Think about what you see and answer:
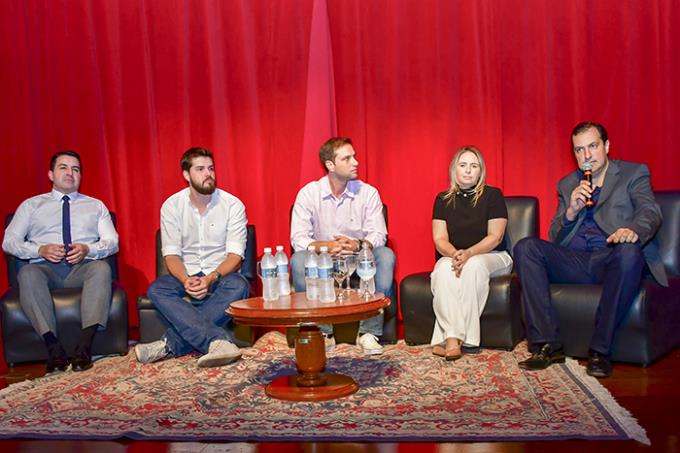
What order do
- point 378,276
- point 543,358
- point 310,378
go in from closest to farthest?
point 310,378, point 543,358, point 378,276

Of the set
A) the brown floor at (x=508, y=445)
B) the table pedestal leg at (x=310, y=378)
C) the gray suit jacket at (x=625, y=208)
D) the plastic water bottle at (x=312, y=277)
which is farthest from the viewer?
the gray suit jacket at (x=625, y=208)

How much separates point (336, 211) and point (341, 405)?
180 cm

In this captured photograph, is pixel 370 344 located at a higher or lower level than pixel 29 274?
lower

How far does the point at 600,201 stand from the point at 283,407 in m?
2.03

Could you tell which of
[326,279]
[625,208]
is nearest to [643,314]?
[625,208]

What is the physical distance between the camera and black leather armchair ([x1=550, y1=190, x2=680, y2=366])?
3.66 metres

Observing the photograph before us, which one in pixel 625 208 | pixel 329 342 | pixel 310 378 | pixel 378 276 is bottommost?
pixel 329 342

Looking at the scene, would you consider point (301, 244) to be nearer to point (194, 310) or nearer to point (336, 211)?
point (336, 211)

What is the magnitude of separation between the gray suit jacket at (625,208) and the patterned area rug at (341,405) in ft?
2.23

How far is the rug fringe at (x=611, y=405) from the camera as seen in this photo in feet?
8.60

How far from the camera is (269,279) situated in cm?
355

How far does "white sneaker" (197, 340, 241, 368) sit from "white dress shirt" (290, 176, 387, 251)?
0.85 m

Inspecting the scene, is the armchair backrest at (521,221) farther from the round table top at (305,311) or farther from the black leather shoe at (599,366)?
the round table top at (305,311)

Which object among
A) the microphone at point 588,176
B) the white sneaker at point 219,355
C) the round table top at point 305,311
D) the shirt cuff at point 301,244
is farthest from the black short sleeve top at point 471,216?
the white sneaker at point 219,355
